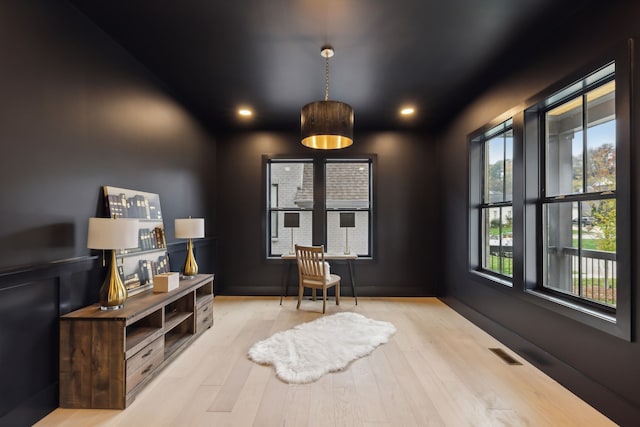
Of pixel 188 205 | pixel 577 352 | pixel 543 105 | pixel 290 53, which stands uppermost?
pixel 290 53

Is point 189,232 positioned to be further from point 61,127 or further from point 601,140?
point 601,140

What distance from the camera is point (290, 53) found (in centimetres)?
272

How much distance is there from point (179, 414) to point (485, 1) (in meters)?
3.44

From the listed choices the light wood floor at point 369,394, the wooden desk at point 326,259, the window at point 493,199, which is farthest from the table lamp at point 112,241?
the window at point 493,199

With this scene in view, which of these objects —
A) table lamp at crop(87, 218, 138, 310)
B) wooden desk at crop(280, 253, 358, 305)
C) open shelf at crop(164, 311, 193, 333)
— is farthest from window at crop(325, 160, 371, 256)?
table lamp at crop(87, 218, 138, 310)

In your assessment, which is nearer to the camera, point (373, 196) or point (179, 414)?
point (179, 414)

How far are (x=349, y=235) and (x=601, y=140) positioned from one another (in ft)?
11.2

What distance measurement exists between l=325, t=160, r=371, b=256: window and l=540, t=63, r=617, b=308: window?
2.69 meters

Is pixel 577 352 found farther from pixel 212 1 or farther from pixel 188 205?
pixel 188 205

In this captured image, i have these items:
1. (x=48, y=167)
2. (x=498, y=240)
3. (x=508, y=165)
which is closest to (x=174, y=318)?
(x=48, y=167)

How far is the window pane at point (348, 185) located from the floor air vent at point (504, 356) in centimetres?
278

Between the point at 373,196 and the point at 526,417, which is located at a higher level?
the point at 373,196

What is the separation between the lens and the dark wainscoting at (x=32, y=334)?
65.0 inches

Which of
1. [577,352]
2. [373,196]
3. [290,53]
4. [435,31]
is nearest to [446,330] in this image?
[577,352]
